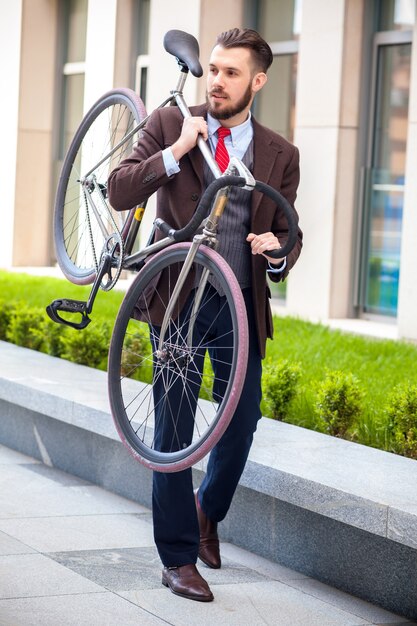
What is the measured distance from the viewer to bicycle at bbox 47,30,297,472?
4.40 meters

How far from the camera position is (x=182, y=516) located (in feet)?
16.5

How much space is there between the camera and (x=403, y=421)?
20.2ft

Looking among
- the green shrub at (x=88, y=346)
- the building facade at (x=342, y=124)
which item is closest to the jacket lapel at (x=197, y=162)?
the green shrub at (x=88, y=346)

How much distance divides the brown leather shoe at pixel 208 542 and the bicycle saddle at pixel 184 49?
192cm

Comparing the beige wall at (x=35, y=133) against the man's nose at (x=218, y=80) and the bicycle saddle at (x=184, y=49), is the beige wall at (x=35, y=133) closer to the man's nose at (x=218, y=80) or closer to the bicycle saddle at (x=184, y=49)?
the bicycle saddle at (x=184, y=49)

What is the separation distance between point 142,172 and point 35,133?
1537 centimetres

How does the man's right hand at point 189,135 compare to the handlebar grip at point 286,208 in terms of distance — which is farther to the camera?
the man's right hand at point 189,135

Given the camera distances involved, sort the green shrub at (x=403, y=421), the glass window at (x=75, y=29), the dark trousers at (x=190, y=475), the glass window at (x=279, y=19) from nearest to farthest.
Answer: the dark trousers at (x=190, y=475) < the green shrub at (x=403, y=421) < the glass window at (x=279, y=19) < the glass window at (x=75, y=29)

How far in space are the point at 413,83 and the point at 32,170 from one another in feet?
28.7

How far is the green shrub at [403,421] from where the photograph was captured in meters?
6.06

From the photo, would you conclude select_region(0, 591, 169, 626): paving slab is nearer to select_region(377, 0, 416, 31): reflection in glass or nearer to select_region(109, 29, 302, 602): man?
select_region(109, 29, 302, 602): man

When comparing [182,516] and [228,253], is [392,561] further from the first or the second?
[228,253]

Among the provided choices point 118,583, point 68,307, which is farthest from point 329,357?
point 68,307

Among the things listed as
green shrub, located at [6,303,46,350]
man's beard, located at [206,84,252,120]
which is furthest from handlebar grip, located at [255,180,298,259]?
green shrub, located at [6,303,46,350]
